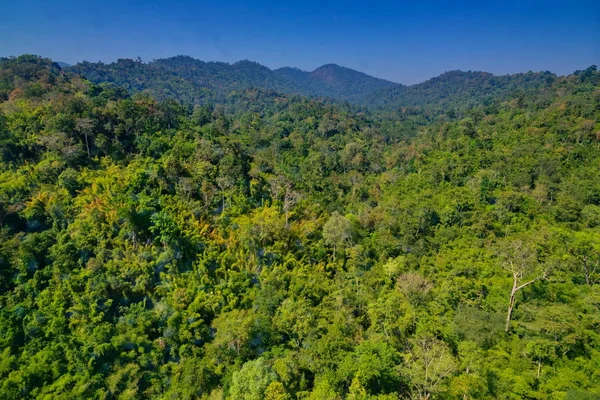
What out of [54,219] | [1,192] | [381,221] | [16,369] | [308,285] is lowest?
[16,369]

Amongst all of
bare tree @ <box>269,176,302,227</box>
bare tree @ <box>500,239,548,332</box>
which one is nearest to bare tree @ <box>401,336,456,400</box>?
bare tree @ <box>500,239,548,332</box>

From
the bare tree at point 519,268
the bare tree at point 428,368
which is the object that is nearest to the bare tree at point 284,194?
the bare tree at point 428,368

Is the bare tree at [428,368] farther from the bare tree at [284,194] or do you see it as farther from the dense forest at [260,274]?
the bare tree at [284,194]

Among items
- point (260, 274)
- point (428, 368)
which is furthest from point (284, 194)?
point (428, 368)

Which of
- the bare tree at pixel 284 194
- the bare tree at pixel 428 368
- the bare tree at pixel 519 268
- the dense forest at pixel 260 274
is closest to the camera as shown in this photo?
the bare tree at pixel 428 368

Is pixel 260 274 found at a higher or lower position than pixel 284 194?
lower

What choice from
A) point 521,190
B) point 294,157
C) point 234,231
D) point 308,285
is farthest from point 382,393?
point 294,157

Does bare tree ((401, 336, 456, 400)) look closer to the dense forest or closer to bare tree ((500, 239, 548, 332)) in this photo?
the dense forest

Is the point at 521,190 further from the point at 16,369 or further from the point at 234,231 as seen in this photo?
the point at 16,369

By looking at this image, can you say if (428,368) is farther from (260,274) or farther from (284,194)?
(284,194)
